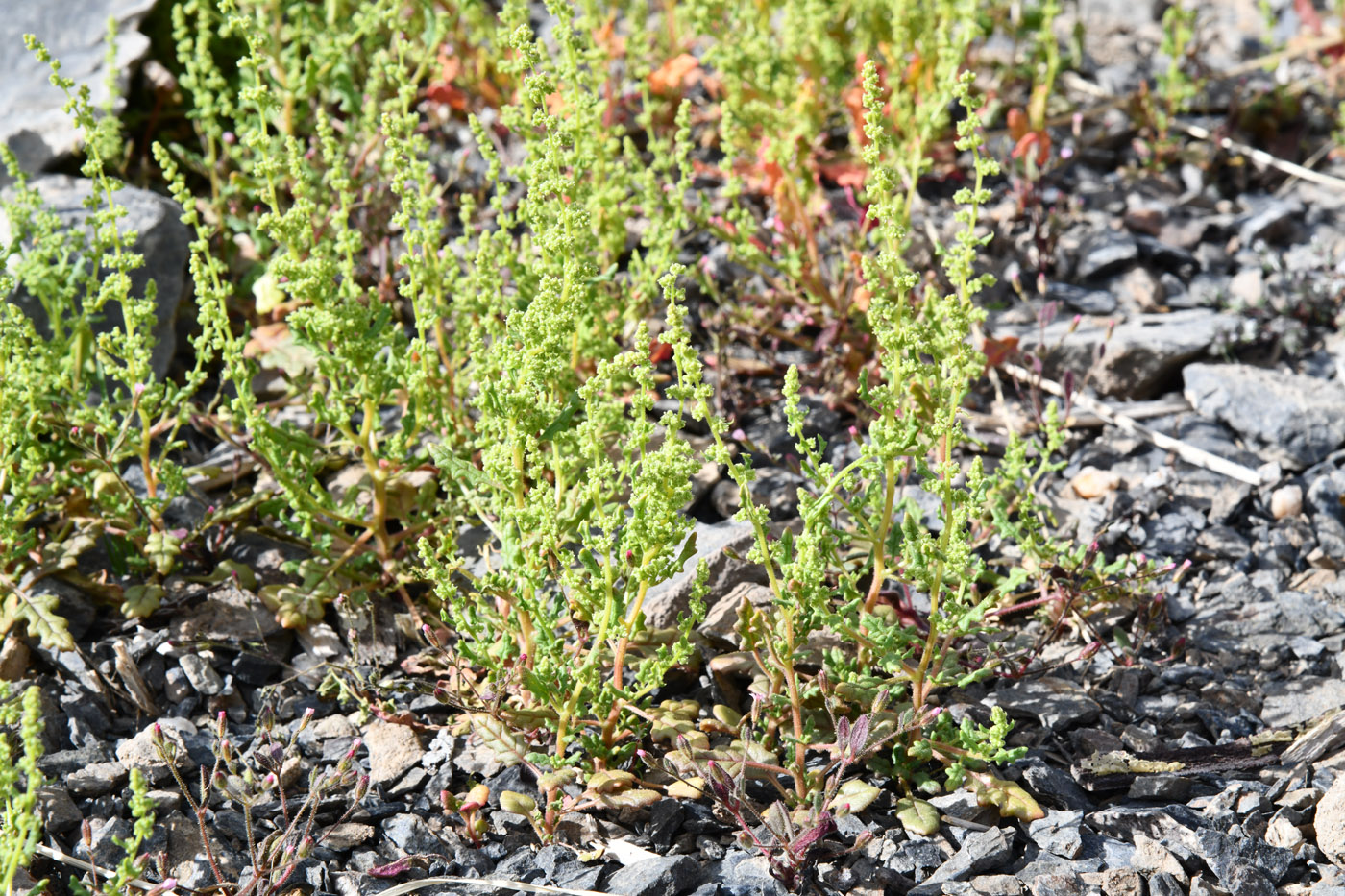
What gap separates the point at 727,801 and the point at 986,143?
3.73 meters

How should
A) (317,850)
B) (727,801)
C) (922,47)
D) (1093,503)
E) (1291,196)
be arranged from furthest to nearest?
(1291,196) < (922,47) < (1093,503) < (317,850) < (727,801)

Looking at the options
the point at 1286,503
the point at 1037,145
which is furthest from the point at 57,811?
the point at 1037,145

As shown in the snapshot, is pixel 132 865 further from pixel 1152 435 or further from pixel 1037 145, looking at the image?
pixel 1037 145

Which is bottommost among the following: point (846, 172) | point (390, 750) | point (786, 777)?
point (786, 777)

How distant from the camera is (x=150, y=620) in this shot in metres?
3.48

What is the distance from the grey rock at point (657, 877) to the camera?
2.69m

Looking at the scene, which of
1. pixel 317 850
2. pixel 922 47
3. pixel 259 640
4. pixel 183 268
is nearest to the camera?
pixel 317 850

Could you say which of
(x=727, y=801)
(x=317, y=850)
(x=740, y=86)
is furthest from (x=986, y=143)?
(x=317, y=850)

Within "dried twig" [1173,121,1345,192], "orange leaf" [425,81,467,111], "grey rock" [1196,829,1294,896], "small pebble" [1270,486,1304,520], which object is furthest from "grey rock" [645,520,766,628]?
"dried twig" [1173,121,1345,192]

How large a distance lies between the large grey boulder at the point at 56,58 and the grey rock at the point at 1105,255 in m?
3.80

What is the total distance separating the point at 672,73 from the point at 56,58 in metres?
2.44

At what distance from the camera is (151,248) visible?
4215 millimetres

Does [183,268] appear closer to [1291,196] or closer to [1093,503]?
[1093,503]

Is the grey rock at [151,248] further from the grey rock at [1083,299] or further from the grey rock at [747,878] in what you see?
the grey rock at [1083,299]
